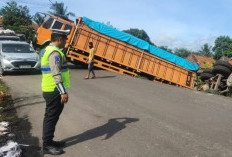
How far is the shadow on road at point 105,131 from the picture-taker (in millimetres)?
5008

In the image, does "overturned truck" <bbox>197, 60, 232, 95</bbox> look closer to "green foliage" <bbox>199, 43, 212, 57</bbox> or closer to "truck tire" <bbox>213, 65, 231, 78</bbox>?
"truck tire" <bbox>213, 65, 231, 78</bbox>

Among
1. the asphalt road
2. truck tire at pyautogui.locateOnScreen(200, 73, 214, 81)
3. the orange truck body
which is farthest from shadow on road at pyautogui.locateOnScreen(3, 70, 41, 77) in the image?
truck tire at pyautogui.locateOnScreen(200, 73, 214, 81)

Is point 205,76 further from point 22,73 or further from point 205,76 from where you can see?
point 22,73

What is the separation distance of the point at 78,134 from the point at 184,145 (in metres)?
1.97

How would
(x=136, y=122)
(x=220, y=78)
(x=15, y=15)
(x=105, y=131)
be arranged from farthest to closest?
(x=15, y=15) → (x=220, y=78) → (x=136, y=122) → (x=105, y=131)

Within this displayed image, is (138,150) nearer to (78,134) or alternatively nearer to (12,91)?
(78,134)

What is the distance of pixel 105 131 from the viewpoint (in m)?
5.55

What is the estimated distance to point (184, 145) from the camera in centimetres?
492

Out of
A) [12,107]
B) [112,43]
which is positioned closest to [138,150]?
[12,107]

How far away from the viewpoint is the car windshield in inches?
547

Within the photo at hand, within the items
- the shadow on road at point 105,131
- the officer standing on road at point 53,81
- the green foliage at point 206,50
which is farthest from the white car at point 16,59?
the green foliage at point 206,50

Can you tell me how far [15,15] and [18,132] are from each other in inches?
1900

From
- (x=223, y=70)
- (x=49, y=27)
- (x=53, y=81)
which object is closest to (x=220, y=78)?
(x=223, y=70)

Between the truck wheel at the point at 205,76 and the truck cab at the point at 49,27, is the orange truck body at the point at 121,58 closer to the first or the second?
the truck cab at the point at 49,27
